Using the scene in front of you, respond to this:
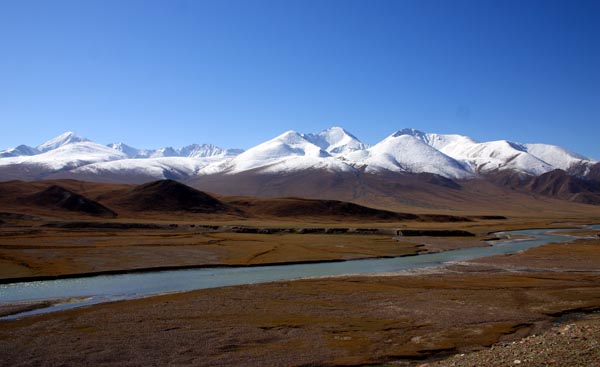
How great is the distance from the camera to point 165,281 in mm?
47062

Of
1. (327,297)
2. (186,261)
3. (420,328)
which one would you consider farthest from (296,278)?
(420,328)

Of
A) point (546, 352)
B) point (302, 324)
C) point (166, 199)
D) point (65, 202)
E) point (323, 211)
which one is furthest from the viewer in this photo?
point (323, 211)

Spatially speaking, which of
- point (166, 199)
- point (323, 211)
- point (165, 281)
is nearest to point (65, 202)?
point (166, 199)

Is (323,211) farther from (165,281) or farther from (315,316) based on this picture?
(315,316)

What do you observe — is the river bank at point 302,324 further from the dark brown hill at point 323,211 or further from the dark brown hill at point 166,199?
the dark brown hill at point 166,199

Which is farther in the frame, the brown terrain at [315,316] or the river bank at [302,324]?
the river bank at [302,324]

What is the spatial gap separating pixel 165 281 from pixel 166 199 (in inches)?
5175

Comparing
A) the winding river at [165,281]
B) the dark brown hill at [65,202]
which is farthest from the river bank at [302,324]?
the dark brown hill at [65,202]

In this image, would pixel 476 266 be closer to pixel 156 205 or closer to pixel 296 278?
pixel 296 278

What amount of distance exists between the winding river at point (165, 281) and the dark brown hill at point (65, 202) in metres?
102

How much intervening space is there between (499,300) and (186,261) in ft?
119

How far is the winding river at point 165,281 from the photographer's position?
38.6 meters

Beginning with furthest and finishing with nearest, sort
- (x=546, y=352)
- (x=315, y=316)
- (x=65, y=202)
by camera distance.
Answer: (x=65, y=202) → (x=315, y=316) → (x=546, y=352)

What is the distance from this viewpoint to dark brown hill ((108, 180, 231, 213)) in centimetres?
16912
